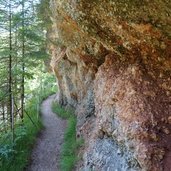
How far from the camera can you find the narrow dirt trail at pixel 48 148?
13898mm

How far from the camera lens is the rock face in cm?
828

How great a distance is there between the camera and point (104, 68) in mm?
12656

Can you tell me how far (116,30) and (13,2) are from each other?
29.2 feet

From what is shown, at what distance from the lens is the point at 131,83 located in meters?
10.0

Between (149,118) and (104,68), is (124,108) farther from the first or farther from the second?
(104,68)

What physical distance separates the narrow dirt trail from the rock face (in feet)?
7.90

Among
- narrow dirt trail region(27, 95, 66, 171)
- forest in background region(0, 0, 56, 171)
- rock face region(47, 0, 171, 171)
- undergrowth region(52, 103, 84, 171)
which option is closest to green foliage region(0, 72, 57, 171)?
forest in background region(0, 0, 56, 171)

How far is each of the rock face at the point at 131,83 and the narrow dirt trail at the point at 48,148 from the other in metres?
2.41

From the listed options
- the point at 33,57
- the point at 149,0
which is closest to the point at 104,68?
the point at 149,0

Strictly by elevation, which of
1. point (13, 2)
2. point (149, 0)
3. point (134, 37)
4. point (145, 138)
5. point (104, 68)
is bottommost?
point (145, 138)

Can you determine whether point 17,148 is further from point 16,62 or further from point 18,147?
point 16,62

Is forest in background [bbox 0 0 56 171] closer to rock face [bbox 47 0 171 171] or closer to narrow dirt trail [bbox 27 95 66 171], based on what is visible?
narrow dirt trail [bbox 27 95 66 171]

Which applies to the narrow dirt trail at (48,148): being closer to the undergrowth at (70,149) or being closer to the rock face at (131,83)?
the undergrowth at (70,149)

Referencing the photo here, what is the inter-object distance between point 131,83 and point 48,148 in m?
7.82
